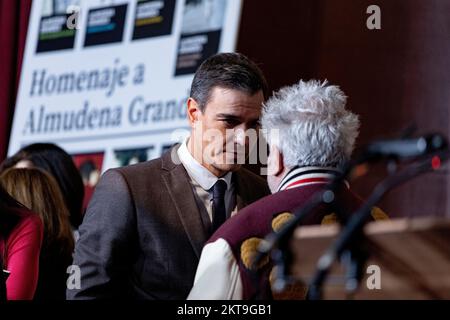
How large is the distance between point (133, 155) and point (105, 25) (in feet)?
2.66

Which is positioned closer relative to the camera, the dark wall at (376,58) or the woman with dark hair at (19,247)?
the woman with dark hair at (19,247)

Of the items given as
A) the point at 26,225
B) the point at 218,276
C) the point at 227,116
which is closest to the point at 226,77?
the point at 227,116

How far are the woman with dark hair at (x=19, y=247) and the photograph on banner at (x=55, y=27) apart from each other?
2.47 m

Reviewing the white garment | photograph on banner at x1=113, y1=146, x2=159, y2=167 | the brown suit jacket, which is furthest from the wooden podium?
photograph on banner at x1=113, y1=146, x2=159, y2=167

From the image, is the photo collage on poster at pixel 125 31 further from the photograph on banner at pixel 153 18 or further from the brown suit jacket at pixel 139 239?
the brown suit jacket at pixel 139 239

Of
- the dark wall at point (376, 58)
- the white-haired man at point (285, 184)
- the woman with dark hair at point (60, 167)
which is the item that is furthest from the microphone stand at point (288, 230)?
the dark wall at point (376, 58)

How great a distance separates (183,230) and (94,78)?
2511 mm

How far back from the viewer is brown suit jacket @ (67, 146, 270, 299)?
3043 millimetres

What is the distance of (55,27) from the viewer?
581 centimetres

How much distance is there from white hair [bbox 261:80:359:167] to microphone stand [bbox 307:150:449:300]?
0.64m

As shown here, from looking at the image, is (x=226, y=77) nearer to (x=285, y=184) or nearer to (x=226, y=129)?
(x=226, y=129)

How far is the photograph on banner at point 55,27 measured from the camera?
5730 millimetres

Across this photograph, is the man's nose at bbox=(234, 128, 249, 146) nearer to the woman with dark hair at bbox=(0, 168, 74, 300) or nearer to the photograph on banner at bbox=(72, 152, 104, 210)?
the woman with dark hair at bbox=(0, 168, 74, 300)
